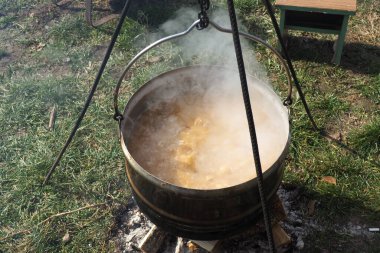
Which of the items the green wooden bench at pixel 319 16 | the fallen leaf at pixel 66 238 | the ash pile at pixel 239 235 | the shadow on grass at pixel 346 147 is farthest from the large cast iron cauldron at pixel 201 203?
the green wooden bench at pixel 319 16

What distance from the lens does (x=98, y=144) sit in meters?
4.16

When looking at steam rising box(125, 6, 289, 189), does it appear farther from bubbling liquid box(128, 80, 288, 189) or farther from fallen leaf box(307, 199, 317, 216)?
fallen leaf box(307, 199, 317, 216)

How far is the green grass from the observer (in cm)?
345

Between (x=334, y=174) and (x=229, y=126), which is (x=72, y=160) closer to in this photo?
(x=229, y=126)

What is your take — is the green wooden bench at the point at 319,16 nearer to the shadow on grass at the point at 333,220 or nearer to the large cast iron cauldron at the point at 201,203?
the shadow on grass at the point at 333,220

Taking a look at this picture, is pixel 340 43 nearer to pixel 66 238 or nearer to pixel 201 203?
pixel 201 203

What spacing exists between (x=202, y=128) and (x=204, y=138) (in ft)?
0.38

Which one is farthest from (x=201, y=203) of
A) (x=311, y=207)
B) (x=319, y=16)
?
(x=319, y=16)

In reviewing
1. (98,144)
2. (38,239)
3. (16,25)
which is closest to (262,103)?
(98,144)

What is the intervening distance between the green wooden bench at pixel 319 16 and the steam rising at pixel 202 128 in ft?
6.76

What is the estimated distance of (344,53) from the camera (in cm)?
504

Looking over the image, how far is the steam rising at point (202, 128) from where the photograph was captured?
2711 millimetres

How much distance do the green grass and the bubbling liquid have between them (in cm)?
95

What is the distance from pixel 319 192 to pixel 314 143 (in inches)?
24.3
